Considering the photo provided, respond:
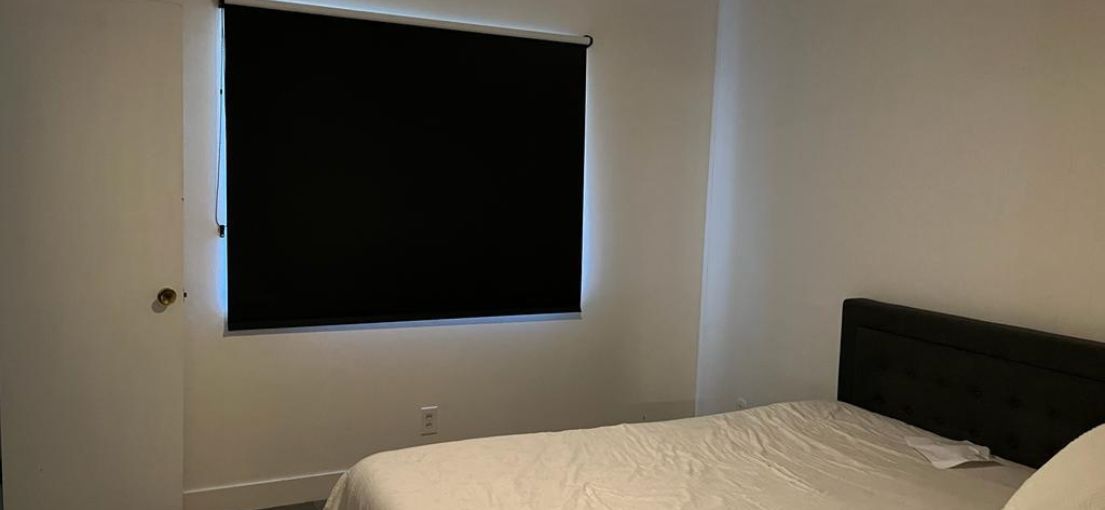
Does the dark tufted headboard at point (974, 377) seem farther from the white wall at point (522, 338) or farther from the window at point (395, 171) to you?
the window at point (395, 171)

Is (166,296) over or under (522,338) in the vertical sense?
over

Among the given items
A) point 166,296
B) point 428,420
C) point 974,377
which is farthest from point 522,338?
point 974,377

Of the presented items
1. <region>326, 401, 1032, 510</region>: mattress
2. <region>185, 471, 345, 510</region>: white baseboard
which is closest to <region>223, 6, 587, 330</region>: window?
<region>185, 471, 345, 510</region>: white baseboard

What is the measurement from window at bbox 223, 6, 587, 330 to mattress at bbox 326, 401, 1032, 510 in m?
1.07

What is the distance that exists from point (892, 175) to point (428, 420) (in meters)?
2.13

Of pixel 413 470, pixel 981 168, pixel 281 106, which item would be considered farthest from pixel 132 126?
pixel 981 168

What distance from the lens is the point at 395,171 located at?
10.5 feet

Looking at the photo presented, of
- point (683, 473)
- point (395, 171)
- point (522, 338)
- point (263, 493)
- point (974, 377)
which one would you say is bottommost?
point (263, 493)

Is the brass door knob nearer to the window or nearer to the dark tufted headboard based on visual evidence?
the window

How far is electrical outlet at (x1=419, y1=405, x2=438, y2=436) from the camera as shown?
134 inches

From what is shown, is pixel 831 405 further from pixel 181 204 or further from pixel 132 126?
pixel 132 126

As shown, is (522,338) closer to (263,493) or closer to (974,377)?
(263,493)

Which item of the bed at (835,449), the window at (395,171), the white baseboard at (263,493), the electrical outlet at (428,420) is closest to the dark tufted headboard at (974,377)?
the bed at (835,449)

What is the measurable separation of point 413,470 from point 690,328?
6.97 ft
